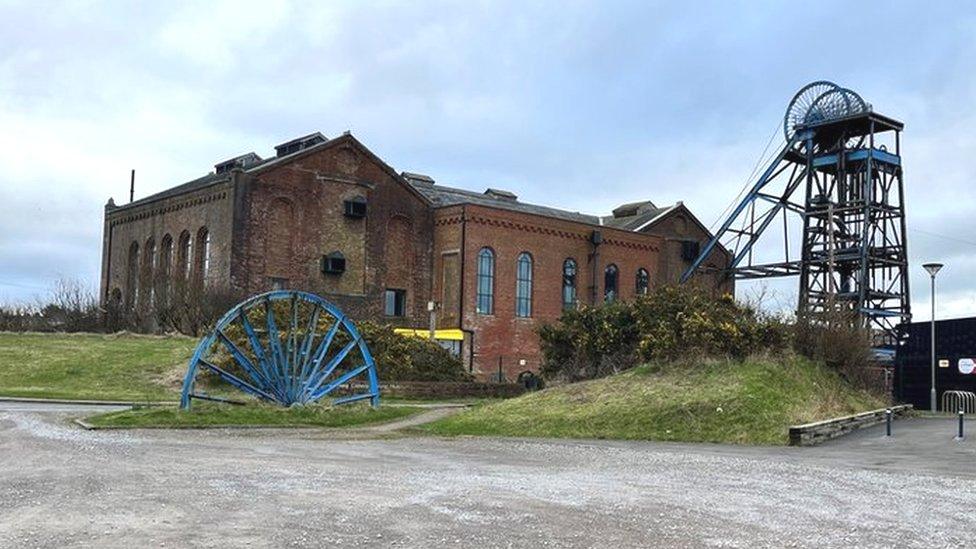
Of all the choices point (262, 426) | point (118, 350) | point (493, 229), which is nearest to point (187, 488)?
point (262, 426)

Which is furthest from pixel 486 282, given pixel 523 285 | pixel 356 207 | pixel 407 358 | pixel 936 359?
pixel 936 359

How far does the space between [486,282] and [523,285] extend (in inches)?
106

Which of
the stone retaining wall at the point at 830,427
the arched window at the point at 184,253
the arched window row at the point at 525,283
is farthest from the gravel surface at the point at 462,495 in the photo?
the arched window row at the point at 525,283

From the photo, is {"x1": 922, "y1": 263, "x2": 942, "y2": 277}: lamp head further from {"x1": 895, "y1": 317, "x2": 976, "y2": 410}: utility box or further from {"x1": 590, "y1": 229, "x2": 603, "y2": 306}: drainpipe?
{"x1": 590, "y1": 229, "x2": 603, "y2": 306}: drainpipe

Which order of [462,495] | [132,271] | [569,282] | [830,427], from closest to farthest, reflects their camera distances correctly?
[462,495], [830,427], [132,271], [569,282]

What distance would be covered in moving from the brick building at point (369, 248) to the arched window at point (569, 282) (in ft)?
0.23

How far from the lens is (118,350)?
36.5 m

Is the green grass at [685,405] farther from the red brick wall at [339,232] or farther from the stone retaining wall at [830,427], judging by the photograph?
the red brick wall at [339,232]

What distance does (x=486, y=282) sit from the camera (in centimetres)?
5428

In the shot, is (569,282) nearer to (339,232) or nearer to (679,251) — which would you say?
(679,251)

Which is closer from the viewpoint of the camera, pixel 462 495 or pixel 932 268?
pixel 462 495

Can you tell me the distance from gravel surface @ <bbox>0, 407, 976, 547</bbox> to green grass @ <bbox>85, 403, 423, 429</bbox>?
2.24 metres

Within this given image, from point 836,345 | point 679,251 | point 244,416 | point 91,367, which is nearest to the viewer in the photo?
point 244,416

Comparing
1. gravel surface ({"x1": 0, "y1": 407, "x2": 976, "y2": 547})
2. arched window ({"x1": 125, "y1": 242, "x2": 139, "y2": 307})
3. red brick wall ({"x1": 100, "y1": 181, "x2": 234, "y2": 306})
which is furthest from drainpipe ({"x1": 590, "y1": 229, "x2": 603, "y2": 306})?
gravel surface ({"x1": 0, "y1": 407, "x2": 976, "y2": 547})
